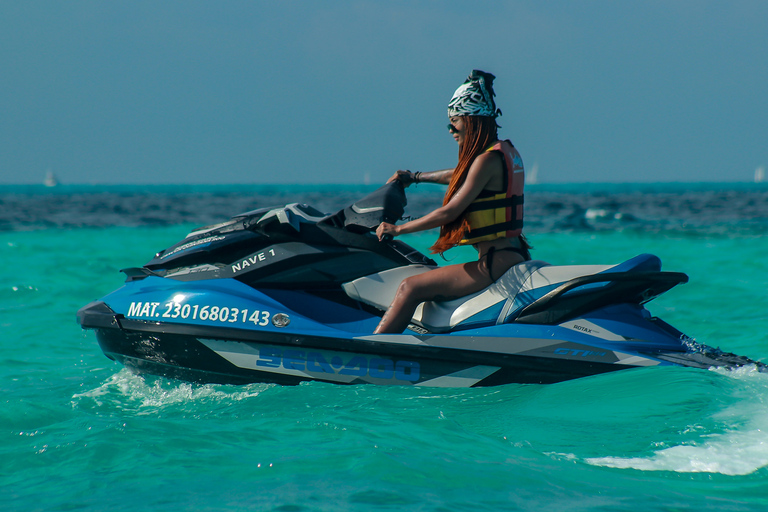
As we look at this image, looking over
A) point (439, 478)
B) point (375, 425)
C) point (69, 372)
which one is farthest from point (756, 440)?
point (69, 372)

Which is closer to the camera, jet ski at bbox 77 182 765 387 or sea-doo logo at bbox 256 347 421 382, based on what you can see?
jet ski at bbox 77 182 765 387

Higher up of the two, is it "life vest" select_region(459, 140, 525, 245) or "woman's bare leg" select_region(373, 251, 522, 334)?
"life vest" select_region(459, 140, 525, 245)

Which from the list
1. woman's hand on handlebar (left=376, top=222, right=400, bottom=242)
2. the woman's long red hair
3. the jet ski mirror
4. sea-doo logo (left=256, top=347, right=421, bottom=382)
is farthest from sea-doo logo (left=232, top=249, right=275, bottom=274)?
the woman's long red hair

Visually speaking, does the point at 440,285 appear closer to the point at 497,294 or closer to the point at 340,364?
the point at 497,294

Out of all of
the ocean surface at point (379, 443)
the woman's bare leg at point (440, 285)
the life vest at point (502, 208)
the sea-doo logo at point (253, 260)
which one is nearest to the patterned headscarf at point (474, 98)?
the life vest at point (502, 208)

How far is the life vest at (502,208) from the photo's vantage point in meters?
3.35

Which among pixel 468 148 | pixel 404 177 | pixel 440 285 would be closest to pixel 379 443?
pixel 440 285

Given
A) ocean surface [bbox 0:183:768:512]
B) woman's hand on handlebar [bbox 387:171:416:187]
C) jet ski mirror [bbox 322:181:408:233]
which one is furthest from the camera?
woman's hand on handlebar [bbox 387:171:416:187]

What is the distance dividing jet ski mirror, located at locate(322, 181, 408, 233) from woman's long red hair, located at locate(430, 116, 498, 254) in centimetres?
38

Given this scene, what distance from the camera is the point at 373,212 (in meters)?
3.70

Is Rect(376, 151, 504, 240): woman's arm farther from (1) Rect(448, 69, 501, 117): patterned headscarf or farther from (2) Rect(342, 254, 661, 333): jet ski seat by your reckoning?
(2) Rect(342, 254, 661, 333): jet ski seat

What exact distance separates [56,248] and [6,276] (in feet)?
13.8

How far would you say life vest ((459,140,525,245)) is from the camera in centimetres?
335

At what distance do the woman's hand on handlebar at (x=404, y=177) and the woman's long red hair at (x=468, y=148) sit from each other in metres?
0.57
